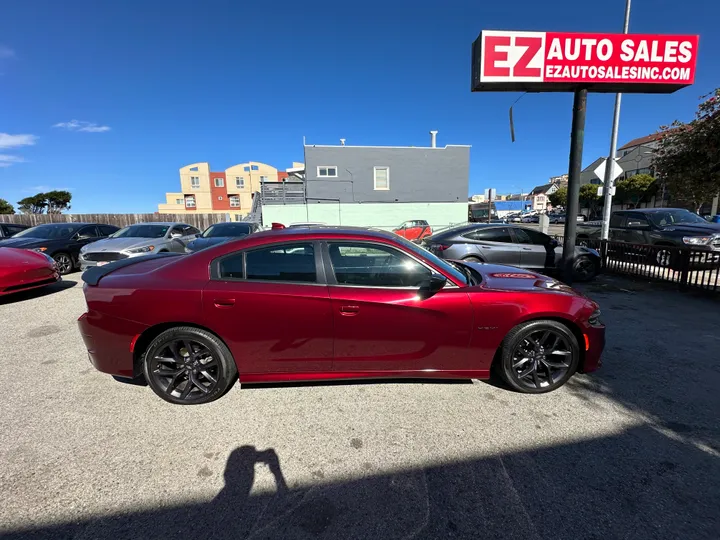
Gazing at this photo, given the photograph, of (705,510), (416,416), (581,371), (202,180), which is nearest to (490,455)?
(416,416)

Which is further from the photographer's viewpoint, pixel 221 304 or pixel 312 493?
pixel 221 304

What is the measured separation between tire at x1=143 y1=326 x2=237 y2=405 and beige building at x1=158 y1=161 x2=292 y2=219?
2172 inches

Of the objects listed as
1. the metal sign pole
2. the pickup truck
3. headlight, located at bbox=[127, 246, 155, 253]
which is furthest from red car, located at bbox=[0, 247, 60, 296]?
the pickup truck

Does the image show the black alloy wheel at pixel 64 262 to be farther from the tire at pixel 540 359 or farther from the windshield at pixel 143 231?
the tire at pixel 540 359

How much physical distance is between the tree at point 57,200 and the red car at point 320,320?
65.7 metres

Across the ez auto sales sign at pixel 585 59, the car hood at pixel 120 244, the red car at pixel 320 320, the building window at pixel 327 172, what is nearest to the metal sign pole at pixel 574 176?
the ez auto sales sign at pixel 585 59

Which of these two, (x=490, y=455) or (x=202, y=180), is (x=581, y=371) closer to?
(x=490, y=455)

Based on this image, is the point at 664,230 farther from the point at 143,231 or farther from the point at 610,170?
the point at 143,231

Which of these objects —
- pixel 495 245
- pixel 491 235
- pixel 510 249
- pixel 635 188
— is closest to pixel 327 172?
pixel 491 235

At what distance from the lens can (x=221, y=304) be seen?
9.11ft

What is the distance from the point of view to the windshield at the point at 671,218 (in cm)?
980

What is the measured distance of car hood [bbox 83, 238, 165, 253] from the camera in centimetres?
762

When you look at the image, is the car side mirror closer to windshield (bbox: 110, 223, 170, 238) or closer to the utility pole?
windshield (bbox: 110, 223, 170, 238)

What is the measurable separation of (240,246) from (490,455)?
2618 millimetres
